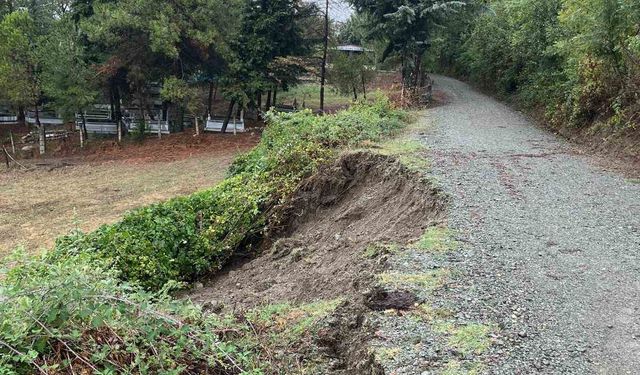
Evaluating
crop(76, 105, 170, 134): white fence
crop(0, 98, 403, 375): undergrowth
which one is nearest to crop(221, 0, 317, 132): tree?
crop(76, 105, 170, 134): white fence

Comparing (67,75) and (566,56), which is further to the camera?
(67,75)

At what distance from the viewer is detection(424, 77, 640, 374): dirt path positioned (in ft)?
12.6

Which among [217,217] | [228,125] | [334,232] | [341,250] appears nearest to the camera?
[341,250]

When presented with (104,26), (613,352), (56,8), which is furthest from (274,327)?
(56,8)

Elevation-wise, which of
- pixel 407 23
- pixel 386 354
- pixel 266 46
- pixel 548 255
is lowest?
pixel 386 354

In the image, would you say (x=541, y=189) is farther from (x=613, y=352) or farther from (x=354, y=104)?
(x=354, y=104)

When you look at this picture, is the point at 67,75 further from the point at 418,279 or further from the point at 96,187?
the point at 418,279

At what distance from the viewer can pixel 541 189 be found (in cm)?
835

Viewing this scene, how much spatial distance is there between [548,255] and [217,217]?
5.74 m

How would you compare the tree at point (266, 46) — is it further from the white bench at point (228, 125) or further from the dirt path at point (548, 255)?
the dirt path at point (548, 255)

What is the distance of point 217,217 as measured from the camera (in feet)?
30.6

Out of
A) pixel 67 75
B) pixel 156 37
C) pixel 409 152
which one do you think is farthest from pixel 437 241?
pixel 67 75

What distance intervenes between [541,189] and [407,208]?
93.6 inches

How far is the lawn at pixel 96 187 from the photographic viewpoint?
14.2 meters
